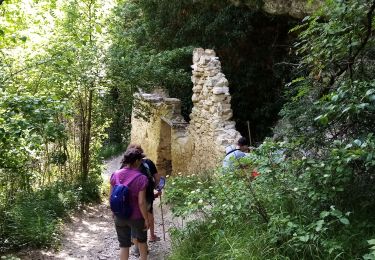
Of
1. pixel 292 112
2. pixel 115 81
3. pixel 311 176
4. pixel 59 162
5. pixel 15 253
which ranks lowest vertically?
pixel 15 253

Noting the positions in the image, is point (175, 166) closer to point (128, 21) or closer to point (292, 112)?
point (128, 21)

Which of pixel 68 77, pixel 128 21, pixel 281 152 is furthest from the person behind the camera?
pixel 128 21

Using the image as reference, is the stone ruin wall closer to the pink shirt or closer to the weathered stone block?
the weathered stone block

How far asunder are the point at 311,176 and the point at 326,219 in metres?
0.36

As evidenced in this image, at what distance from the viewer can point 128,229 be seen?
4.33m

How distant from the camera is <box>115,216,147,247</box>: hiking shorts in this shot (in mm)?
4227

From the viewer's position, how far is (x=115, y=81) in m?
8.17

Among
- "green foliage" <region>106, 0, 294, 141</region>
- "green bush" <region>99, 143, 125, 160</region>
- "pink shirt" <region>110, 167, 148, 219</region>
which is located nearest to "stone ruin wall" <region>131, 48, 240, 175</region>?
"green foliage" <region>106, 0, 294, 141</region>

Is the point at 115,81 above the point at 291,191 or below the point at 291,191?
above

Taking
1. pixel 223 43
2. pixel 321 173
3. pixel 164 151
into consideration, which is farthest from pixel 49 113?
pixel 223 43

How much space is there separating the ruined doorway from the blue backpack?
5.35 m

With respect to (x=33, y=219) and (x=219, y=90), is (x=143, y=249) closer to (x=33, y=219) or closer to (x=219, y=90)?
(x=33, y=219)

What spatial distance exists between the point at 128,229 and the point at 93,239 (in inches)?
83.3

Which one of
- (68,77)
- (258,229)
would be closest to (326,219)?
(258,229)
